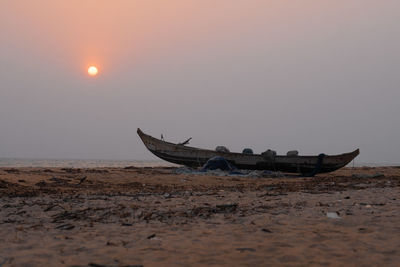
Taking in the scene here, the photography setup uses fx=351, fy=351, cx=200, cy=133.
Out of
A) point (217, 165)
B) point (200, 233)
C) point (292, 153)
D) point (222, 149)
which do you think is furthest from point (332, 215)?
point (222, 149)

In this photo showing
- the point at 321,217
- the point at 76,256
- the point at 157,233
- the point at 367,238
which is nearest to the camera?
the point at 76,256

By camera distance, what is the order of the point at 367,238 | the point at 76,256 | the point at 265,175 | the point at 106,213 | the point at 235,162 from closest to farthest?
the point at 76,256 → the point at 367,238 → the point at 106,213 → the point at 265,175 → the point at 235,162

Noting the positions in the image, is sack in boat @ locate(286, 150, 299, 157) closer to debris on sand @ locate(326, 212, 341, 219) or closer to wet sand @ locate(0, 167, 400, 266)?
wet sand @ locate(0, 167, 400, 266)

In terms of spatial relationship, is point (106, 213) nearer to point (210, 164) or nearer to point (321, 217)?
point (321, 217)

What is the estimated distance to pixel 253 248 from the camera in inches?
172

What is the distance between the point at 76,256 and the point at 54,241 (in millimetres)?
864

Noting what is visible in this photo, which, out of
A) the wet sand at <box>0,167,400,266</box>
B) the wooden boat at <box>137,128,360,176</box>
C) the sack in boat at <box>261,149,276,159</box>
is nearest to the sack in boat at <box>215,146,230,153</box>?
the wooden boat at <box>137,128,360,176</box>

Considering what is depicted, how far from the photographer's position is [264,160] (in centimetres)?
2520

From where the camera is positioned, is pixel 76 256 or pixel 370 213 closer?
pixel 76 256

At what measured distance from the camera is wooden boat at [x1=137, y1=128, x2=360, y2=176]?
79.2ft

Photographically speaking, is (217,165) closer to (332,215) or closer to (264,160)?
(264,160)

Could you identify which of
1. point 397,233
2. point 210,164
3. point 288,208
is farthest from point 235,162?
point 397,233

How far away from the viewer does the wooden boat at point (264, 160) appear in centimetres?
2414

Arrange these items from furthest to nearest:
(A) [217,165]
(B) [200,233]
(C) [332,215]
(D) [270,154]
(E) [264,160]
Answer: (E) [264,160]
(D) [270,154]
(A) [217,165]
(C) [332,215]
(B) [200,233]
